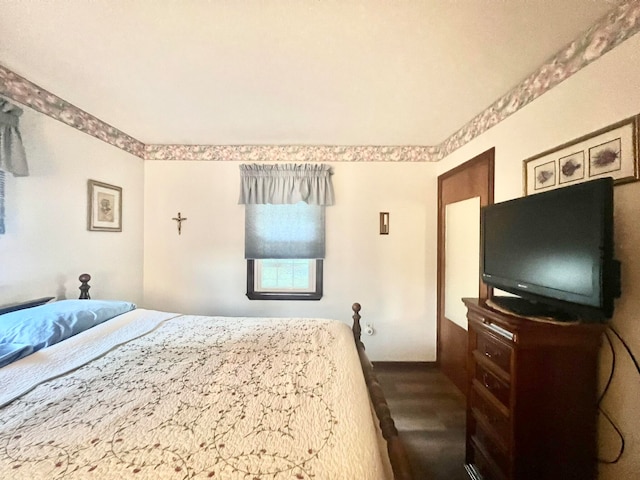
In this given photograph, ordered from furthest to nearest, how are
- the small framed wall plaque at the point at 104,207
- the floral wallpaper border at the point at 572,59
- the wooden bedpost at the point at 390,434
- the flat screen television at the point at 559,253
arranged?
the small framed wall plaque at the point at 104,207, the floral wallpaper border at the point at 572,59, the flat screen television at the point at 559,253, the wooden bedpost at the point at 390,434

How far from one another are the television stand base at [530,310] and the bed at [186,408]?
2.46ft

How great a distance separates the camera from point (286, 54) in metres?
1.44

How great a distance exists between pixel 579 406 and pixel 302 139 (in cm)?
268

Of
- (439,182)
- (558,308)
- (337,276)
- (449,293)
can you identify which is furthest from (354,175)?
(558,308)

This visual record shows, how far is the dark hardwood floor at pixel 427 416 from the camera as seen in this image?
66.2 inches

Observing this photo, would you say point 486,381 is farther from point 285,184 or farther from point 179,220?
point 179,220

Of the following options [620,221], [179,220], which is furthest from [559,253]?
[179,220]

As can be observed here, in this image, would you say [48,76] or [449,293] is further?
[449,293]

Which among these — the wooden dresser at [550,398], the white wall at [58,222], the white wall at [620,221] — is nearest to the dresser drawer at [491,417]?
the wooden dresser at [550,398]

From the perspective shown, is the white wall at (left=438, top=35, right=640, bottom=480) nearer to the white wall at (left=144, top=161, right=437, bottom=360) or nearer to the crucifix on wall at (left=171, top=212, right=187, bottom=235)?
the white wall at (left=144, top=161, right=437, bottom=360)

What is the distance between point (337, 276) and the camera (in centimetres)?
291

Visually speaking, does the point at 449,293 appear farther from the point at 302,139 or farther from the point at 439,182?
the point at 302,139

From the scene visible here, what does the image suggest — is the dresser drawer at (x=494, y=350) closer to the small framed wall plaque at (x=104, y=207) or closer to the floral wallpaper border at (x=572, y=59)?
the floral wallpaper border at (x=572, y=59)

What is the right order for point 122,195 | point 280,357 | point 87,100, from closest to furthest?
point 280,357 < point 87,100 < point 122,195
